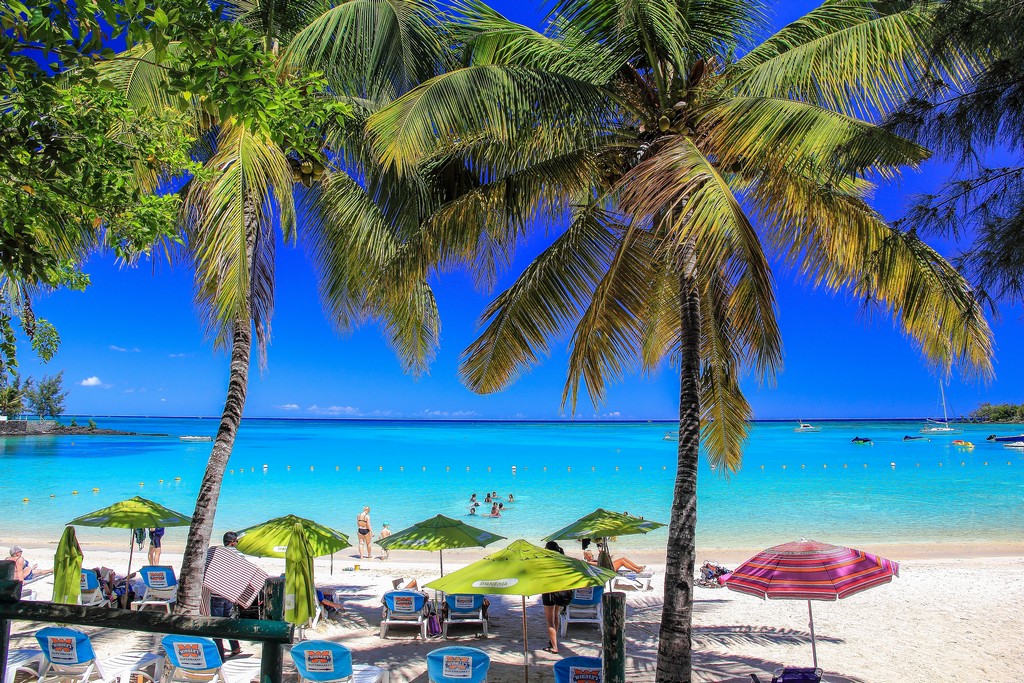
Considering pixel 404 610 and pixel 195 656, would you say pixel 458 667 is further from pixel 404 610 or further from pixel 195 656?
Answer: pixel 404 610

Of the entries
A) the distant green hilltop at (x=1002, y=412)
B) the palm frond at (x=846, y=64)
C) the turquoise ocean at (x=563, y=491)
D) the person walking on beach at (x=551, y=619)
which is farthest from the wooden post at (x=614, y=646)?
the distant green hilltop at (x=1002, y=412)

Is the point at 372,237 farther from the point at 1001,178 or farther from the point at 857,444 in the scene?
the point at 857,444

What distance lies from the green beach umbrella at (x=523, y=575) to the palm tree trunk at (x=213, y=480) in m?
3.01

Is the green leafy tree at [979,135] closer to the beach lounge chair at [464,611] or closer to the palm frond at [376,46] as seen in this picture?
the palm frond at [376,46]

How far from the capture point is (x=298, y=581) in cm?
454

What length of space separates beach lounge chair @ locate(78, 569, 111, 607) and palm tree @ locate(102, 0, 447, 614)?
143 inches

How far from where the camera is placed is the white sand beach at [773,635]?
772 cm

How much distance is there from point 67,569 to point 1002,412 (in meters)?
142

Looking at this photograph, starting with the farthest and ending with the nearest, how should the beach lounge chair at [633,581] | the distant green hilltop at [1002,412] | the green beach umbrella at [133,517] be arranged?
the distant green hilltop at [1002,412] → the beach lounge chair at [633,581] → the green beach umbrella at [133,517]

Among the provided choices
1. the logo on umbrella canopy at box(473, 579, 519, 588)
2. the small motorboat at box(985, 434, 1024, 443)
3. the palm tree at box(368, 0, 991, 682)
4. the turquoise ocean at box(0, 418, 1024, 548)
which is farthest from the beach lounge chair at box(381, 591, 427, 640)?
the small motorboat at box(985, 434, 1024, 443)

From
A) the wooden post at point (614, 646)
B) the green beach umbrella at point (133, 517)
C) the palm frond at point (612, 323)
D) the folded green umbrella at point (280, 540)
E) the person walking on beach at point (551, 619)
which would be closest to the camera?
the wooden post at point (614, 646)

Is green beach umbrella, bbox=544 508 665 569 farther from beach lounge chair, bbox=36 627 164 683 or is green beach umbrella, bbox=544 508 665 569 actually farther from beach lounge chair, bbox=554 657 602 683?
beach lounge chair, bbox=36 627 164 683

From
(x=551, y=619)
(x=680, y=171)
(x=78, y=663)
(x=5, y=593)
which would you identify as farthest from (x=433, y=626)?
(x=5, y=593)

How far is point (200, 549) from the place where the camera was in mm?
7613
